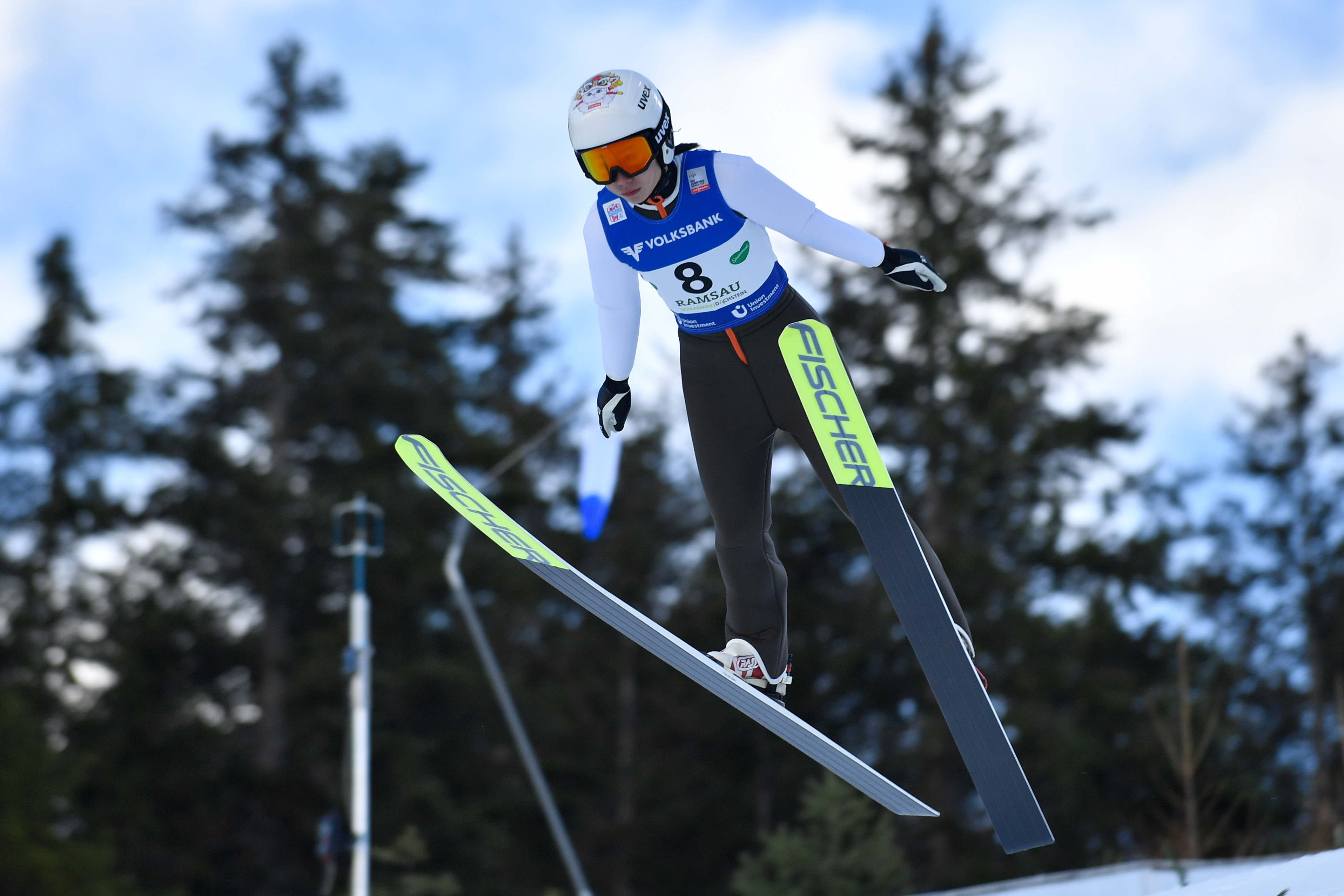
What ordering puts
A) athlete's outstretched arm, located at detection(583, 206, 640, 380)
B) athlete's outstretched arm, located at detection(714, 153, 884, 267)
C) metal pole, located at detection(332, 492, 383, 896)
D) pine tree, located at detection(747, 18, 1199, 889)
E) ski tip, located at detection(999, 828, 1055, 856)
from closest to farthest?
ski tip, located at detection(999, 828, 1055, 856) → athlete's outstretched arm, located at detection(714, 153, 884, 267) → athlete's outstretched arm, located at detection(583, 206, 640, 380) → metal pole, located at detection(332, 492, 383, 896) → pine tree, located at detection(747, 18, 1199, 889)

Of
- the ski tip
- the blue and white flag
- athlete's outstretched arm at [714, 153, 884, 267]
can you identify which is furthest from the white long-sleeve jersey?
the blue and white flag

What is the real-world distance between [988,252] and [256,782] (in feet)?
45.9

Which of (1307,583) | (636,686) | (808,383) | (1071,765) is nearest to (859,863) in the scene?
(1071,765)

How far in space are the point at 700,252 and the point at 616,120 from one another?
0.49 metres

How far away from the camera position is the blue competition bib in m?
3.94

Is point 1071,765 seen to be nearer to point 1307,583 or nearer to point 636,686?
point 1307,583

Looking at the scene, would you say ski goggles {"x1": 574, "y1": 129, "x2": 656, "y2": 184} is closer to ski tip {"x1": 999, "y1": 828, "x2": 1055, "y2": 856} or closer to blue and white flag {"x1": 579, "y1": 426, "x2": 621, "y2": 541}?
ski tip {"x1": 999, "y1": 828, "x2": 1055, "y2": 856}

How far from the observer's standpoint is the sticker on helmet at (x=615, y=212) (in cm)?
402

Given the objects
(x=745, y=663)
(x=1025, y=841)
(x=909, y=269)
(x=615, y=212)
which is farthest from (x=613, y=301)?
(x=1025, y=841)

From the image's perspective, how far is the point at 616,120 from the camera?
12.5ft

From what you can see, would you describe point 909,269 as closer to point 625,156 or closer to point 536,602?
point 625,156

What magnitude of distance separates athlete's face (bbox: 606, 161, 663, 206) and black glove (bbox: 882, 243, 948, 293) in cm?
77

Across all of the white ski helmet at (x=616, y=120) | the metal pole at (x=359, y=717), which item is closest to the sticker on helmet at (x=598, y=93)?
the white ski helmet at (x=616, y=120)

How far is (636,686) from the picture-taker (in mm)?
23906
